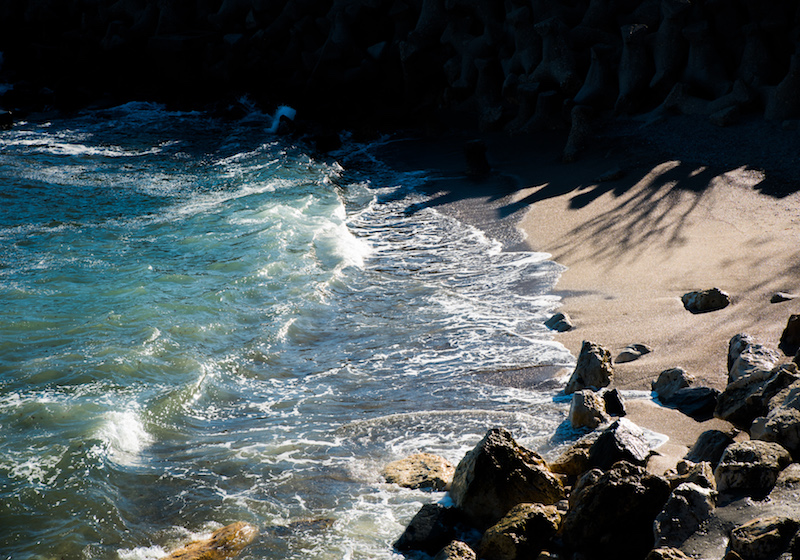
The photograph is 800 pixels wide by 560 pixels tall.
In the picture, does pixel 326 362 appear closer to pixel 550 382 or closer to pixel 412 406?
pixel 412 406

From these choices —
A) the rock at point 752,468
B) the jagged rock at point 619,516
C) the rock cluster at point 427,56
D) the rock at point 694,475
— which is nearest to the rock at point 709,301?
the rock at point 694,475

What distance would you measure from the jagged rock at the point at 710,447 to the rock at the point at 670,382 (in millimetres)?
884

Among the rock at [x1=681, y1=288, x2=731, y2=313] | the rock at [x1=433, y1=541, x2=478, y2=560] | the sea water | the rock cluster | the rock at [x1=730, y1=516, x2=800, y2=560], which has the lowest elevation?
the sea water

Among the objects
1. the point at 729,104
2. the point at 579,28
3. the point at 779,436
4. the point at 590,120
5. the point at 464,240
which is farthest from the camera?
the point at 579,28

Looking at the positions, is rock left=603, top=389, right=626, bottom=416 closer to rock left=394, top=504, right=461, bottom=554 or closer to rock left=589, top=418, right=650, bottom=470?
rock left=589, top=418, right=650, bottom=470

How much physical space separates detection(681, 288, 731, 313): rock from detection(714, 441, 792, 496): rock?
282cm

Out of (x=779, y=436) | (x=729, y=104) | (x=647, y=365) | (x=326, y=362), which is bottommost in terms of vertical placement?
(x=326, y=362)

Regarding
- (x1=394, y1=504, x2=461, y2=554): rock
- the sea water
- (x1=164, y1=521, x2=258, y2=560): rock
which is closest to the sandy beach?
the sea water

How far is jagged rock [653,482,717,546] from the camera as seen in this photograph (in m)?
3.09

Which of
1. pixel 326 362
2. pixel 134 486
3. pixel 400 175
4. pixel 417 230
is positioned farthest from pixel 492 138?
pixel 134 486

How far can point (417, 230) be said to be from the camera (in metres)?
→ 11.0

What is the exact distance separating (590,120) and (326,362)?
323 inches

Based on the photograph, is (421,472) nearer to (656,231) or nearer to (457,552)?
(457,552)

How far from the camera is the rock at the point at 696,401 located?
14.6 ft
